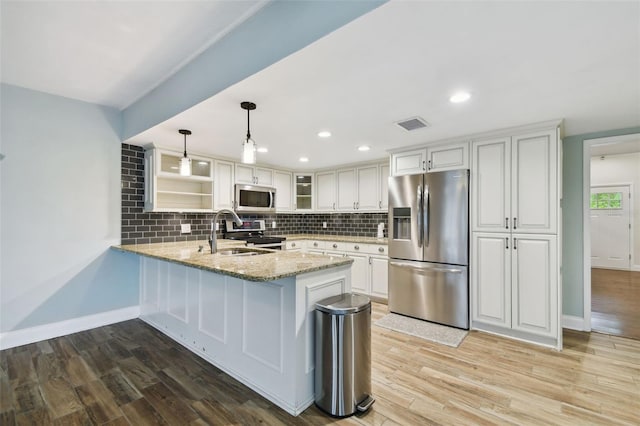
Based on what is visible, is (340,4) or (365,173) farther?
(365,173)

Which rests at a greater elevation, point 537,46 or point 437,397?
point 537,46

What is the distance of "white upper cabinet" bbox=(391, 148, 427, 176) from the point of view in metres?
3.53

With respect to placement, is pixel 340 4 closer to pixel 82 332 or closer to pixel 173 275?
pixel 173 275

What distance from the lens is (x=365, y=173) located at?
473cm

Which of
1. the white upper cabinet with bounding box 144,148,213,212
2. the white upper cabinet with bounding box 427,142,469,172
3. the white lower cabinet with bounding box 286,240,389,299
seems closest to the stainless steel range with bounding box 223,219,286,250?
the white lower cabinet with bounding box 286,240,389,299

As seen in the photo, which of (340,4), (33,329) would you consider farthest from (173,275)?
(340,4)

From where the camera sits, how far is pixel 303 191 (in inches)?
216

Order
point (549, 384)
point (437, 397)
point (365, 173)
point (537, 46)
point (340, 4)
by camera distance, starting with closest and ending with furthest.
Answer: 1. point (340, 4)
2. point (537, 46)
3. point (437, 397)
4. point (549, 384)
5. point (365, 173)

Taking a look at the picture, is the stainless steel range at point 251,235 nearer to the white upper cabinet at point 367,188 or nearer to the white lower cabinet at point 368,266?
the white lower cabinet at point 368,266

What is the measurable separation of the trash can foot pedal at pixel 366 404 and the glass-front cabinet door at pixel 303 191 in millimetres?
3778

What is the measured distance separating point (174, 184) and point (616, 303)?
21.3 feet

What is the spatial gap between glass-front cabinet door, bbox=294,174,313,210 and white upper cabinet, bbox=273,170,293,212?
131mm

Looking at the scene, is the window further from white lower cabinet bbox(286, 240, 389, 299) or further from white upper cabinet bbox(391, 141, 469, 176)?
white lower cabinet bbox(286, 240, 389, 299)

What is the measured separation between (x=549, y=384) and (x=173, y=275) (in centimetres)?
344
